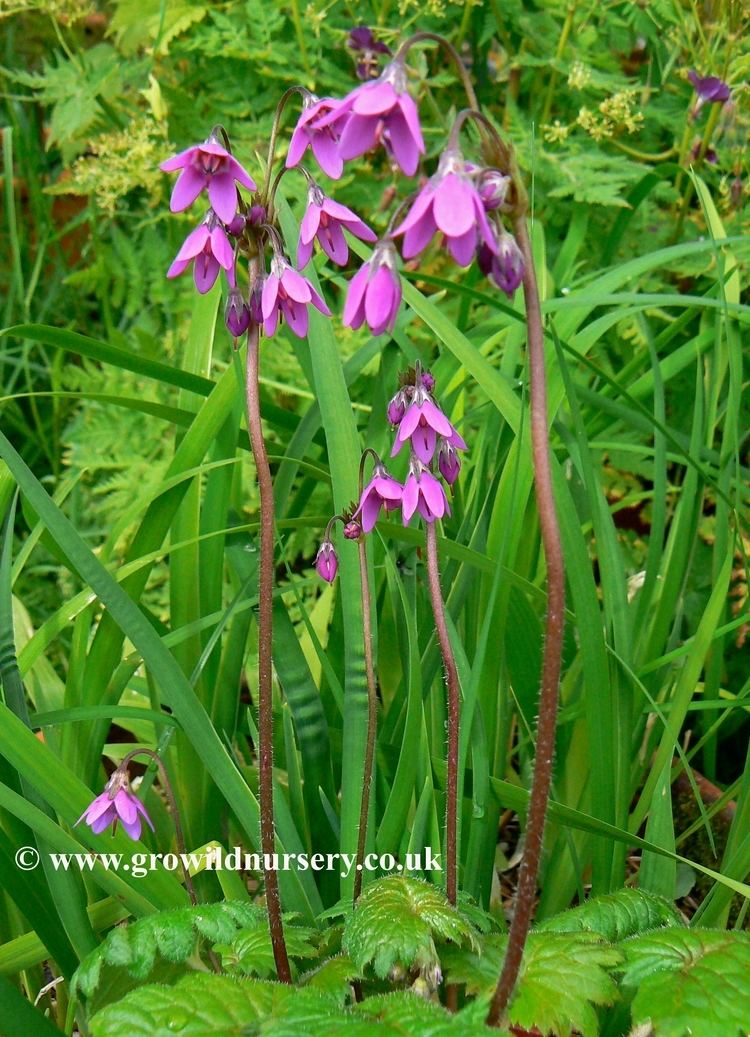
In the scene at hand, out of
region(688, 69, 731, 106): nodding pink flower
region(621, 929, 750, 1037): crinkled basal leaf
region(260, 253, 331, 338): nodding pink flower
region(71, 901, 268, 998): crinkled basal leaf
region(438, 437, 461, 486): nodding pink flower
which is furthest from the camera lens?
region(688, 69, 731, 106): nodding pink flower

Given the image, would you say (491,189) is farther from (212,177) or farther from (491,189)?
(212,177)

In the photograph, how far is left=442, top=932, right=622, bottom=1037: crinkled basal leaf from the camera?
1055mm

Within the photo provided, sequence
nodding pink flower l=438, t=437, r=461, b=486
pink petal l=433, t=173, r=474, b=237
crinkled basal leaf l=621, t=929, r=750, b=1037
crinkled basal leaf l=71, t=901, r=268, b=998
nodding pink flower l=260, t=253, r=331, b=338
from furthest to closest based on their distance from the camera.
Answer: nodding pink flower l=438, t=437, r=461, b=486
crinkled basal leaf l=71, t=901, r=268, b=998
nodding pink flower l=260, t=253, r=331, b=338
crinkled basal leaf l=621, t=929, r=750, b=1037
pink petal l=433, t=173, r=474, b=237

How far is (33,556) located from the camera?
323 centimetres

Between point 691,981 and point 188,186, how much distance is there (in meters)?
1.03

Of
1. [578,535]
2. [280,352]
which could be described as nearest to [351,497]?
[578,535]

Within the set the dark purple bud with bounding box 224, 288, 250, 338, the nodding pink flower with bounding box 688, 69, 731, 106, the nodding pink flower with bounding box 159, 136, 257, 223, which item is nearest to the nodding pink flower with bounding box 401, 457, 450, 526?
the dark purple bud with bounding box 224, 288, 250, 338

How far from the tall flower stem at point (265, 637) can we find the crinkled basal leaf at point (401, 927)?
0.10 metres

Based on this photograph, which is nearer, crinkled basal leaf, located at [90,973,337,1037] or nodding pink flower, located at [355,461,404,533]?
crinkled basal leaf, located at [90,973,337,1037]

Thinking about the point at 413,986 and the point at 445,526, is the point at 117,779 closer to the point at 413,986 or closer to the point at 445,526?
the point at 413,986

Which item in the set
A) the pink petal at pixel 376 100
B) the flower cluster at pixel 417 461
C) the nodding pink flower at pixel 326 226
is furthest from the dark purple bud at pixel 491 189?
the flower cluster at pixel 417 461

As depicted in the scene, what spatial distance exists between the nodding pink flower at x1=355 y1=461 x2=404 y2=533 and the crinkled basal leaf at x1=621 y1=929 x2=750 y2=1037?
0.59 m

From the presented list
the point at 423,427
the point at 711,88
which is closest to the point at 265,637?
the point at 423,427

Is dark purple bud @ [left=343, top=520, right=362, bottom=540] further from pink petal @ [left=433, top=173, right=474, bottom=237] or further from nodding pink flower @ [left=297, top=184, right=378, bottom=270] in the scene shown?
pink petal @ [left=433, top=173, right=474, bottom=237]
